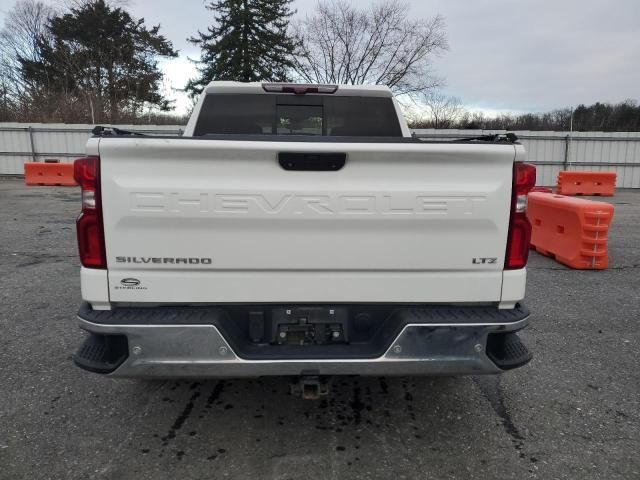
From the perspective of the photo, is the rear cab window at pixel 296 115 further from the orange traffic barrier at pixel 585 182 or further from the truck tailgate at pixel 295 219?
the orange traffic barrier at pixel 585 182

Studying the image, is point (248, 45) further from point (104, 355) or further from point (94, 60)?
point (104, 355)

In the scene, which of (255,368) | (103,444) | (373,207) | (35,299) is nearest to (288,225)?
(373,207)

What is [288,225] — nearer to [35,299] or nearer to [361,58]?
[35,299]

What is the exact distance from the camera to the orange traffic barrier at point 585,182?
1733cm

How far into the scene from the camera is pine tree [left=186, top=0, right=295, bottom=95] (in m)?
31.8

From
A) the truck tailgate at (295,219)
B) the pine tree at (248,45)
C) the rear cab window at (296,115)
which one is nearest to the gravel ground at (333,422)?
the truck tailgate at (295,219)

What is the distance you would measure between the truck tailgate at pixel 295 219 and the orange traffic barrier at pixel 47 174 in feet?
60.7

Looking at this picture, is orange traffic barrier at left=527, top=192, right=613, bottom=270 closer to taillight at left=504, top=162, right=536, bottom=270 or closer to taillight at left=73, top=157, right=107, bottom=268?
taillight at left=504, top=162, right=536, bottom=270

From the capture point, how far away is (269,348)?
2555mm

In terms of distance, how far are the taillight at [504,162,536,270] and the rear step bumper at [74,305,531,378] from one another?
292mm

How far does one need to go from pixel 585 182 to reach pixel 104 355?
18415 mm

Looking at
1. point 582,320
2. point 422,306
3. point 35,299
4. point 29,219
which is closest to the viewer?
point 422,306

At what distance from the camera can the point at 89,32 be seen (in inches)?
1351

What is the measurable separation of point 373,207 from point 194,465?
169 centimetres
